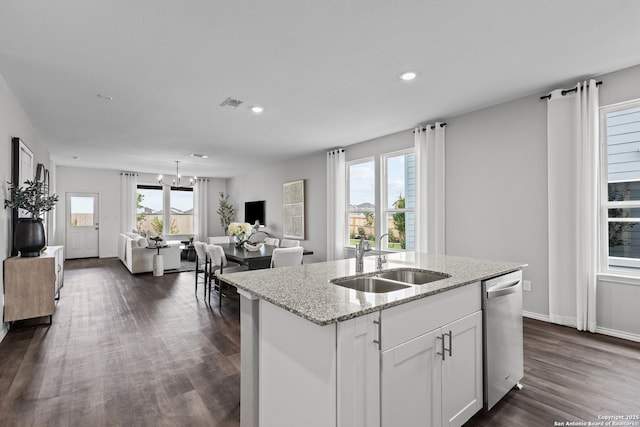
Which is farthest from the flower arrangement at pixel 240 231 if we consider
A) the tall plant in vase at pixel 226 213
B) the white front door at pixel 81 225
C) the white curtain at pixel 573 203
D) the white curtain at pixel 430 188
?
the white front door at pixel 81 225

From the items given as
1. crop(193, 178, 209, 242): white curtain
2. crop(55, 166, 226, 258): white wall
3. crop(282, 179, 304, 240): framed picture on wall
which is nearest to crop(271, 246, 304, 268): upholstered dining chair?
crop(282, 179, 304, 240): framed picture on wall

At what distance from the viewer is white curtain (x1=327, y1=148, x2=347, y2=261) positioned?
628 cm

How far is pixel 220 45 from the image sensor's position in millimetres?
2541

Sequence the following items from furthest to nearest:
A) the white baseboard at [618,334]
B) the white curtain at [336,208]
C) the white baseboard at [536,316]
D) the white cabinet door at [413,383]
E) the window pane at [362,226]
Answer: the white curtain at [336,208] < the window pane at [362,226] < the white baseboard at [536,316] < the white baseboard at [618,334] < the white cabinet door at [413,383]

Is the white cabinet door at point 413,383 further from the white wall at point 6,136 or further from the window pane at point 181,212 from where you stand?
the window pane at point 181,212

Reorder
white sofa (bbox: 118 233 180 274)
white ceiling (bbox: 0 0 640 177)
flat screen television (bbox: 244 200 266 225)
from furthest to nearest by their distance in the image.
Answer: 1. flat screen television (bbox: 244 200 266 225)
2. white sofa (bbox: 118 233 180 274)
3. white ceiling (bbox: 0 0 640 177)

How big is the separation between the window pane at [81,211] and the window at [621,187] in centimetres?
1113

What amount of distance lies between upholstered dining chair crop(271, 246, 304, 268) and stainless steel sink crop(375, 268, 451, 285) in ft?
6.80

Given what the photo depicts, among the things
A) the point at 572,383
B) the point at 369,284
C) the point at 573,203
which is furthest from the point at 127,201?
the point at 572,383

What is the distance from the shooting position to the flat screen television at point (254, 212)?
9048 mm

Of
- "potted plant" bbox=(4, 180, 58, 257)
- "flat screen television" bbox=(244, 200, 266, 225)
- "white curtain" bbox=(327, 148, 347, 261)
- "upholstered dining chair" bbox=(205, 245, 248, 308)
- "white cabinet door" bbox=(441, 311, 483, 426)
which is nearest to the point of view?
"white cabinet door" bbox=(441, 311, 483, 426)

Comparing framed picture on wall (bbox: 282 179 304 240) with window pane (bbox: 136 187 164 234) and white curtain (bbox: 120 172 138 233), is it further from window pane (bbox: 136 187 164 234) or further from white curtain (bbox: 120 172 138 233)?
white curtain (bbox: 120 172 138 233)

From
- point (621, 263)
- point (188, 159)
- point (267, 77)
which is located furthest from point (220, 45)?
point (188, 159)

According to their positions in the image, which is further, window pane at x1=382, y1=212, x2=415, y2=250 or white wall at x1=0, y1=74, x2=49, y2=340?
window pane at x1=382, y1=212, x2=415, y2=250
